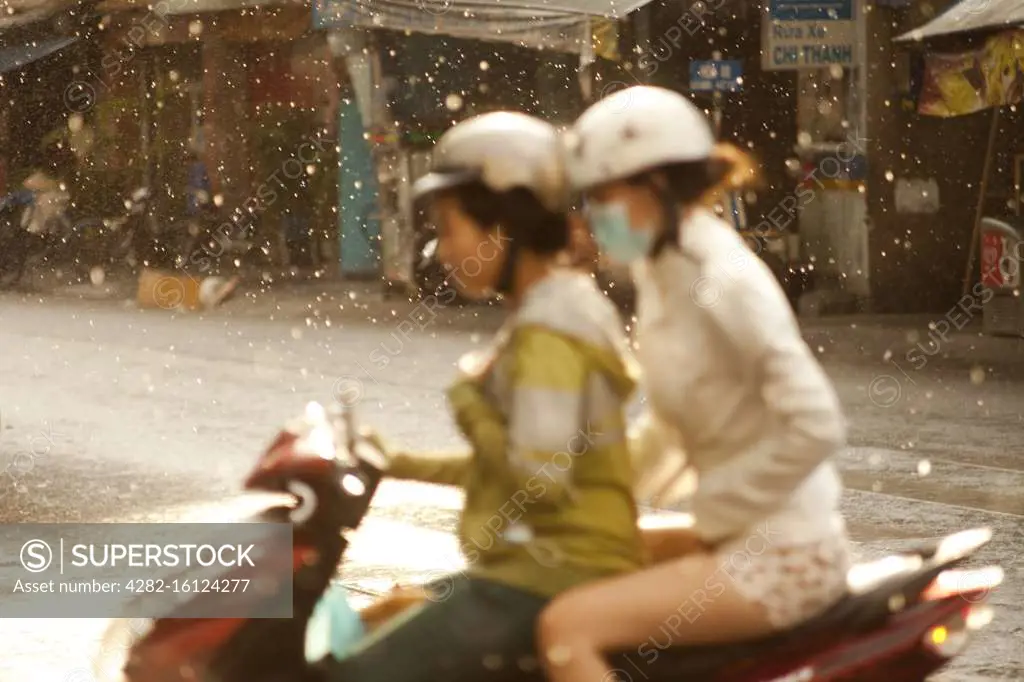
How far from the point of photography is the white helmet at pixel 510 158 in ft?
9.32

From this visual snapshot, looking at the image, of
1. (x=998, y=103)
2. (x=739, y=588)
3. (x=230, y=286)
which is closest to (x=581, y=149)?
(x=739, y=588)

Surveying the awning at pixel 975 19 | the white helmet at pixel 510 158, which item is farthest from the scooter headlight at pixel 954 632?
the awning at pixel 975 19

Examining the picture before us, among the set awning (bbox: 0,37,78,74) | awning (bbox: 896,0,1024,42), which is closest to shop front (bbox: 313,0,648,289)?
Answer: awning (bbox: 896,0,1024,42)

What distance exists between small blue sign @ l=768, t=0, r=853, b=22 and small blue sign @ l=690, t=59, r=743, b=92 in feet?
3.93

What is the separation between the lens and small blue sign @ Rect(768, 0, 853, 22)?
18375 millimetres

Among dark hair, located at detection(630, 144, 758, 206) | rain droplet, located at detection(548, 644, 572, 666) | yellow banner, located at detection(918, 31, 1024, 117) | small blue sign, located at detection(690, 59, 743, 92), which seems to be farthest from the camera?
small blue sign, located at detection(690, 59, 743, 92)

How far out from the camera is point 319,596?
3.06m

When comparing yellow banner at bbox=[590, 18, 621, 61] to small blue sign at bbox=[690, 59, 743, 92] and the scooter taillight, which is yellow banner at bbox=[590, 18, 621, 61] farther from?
the scooter taillight

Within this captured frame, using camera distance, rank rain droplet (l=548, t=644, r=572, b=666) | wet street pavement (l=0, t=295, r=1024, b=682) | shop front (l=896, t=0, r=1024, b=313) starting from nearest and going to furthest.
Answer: rain droplet (l=548, t=644, r=572, b=666)
wet street pavement (l=0, t=295, r=1024, b=682)
shop front (l=896, t=0, r=1024, b=313)

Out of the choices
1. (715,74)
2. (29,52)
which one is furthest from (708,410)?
(29,52)

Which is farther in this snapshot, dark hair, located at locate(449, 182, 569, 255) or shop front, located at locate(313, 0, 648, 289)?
shop front, located at locate(313, 0, 648, 289)

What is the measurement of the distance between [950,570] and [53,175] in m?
29.0

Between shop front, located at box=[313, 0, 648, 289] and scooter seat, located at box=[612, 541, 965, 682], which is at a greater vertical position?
scooter seat, located at box=[612, 541, 965, 682]

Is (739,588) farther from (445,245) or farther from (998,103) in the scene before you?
(998,103)
